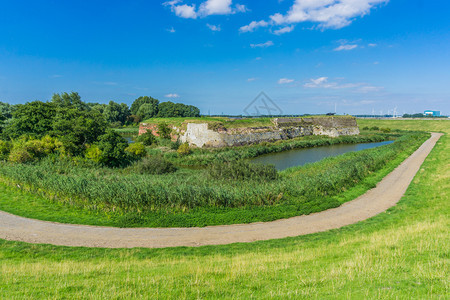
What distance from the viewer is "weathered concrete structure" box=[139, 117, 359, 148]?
40.9 m

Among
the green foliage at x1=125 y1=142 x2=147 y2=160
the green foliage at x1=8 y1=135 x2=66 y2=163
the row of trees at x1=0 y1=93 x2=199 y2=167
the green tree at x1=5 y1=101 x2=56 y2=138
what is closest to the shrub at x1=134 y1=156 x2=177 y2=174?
the row of trees at x1=0 y1=93 x2=199 y2=167

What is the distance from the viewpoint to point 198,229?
440 inches

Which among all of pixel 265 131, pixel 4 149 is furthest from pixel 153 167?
pixel 265 131

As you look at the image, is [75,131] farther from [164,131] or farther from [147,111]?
[147,111]

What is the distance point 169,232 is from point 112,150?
57.8 ft

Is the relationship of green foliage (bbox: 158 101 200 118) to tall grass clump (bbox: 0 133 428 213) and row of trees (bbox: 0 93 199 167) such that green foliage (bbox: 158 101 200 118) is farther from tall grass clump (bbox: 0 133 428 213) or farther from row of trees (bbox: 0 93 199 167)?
tall grass clump (bbox: 0 133 428 213)

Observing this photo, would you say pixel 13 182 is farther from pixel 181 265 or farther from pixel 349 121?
pixel 349 121

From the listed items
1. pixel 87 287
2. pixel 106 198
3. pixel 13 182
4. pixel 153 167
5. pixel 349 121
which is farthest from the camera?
pixel 349 121

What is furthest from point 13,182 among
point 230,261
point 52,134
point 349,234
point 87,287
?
point 349,234

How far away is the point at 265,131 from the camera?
47219 mm

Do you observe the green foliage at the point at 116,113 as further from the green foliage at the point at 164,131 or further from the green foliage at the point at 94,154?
the green foliage at the point at 94,154

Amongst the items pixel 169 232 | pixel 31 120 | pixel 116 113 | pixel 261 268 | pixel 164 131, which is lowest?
pixel 169 232

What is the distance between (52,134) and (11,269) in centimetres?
2605

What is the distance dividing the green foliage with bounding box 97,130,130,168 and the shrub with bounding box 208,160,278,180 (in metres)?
11.7
